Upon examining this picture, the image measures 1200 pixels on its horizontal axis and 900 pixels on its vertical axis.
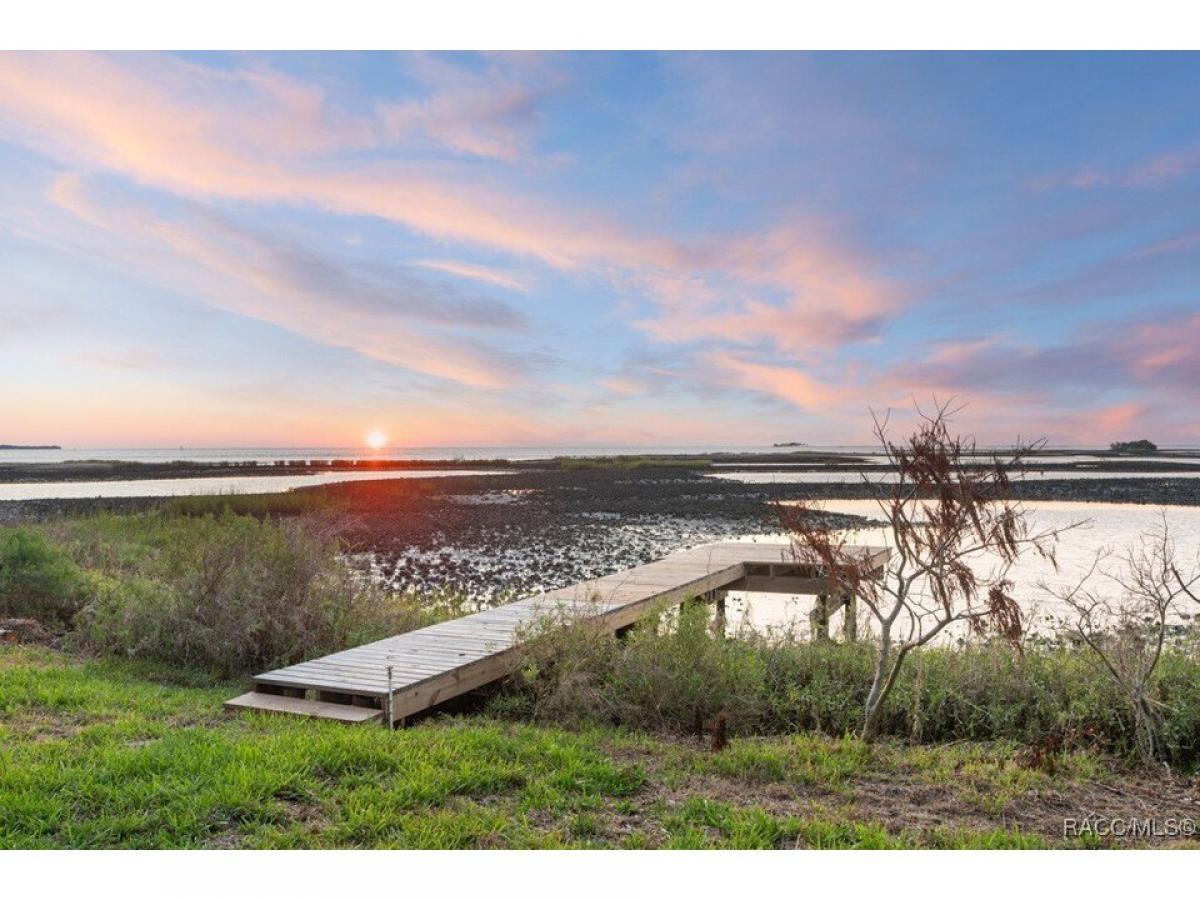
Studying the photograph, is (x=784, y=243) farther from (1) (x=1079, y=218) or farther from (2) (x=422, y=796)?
(2) (x=422, y=796)

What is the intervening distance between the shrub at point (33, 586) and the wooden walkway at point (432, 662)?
19.3 feet

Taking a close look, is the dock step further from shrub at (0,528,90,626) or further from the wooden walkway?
shrub at (0,528,90,626)

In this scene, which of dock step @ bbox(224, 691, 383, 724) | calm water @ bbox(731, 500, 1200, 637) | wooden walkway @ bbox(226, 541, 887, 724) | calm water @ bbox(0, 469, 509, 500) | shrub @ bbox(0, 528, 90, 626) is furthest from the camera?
calm water @ bbox(0, 469, 509, 500)

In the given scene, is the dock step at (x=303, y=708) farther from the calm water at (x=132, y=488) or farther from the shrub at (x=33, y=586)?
the calm water at (x=132, y=488)

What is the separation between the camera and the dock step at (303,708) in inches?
276

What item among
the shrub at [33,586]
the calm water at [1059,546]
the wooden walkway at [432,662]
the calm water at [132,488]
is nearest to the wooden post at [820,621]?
the calm water at [1059,546]

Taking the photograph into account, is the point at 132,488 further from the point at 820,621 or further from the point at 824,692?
the point at 824,692

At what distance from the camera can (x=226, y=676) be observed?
9531 millimetres

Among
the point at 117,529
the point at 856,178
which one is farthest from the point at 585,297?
the point at 117,529

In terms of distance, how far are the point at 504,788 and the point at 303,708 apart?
2822 millimetres

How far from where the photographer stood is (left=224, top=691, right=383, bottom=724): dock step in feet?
23.0

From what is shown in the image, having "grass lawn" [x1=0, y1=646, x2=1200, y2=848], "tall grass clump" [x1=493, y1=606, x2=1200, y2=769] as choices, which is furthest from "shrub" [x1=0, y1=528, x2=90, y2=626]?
"tall grass clump" [x1=493, y1=606, x2=1200, y2=769]

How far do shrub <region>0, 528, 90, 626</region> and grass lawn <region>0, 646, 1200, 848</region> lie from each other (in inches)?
228

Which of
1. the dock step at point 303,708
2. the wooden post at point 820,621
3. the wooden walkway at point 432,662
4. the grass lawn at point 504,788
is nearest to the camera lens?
the grass lawn at point 504,788
